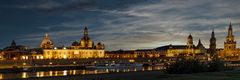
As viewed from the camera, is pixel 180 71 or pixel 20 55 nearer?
pixel 180 71

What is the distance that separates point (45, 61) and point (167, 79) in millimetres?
123247

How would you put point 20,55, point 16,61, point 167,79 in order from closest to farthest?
1. point 167,79
2. point 16,61
3. point 20,55

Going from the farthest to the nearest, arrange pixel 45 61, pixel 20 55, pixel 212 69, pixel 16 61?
1. pixel 20 55
2. pixel 45 61
3. pixel 16 61
4. pixel 212 69

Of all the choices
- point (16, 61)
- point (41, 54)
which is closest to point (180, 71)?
point (16, 61)

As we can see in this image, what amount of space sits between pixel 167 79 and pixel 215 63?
2273cm

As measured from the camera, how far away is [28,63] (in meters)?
158

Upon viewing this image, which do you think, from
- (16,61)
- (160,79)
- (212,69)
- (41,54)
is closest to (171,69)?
(212,69)

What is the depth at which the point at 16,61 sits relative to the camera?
155m

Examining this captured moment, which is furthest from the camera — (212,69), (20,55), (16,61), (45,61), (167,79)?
(20,55)

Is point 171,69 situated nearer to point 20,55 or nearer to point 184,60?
point 184,60

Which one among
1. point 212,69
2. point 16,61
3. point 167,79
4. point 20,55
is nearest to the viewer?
point 167,79

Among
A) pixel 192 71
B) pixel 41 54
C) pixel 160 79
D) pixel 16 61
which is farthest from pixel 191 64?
pixel 41 54

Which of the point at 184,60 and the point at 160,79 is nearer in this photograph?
the point at 160,79

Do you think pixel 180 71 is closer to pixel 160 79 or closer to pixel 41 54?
pixel 160 79
